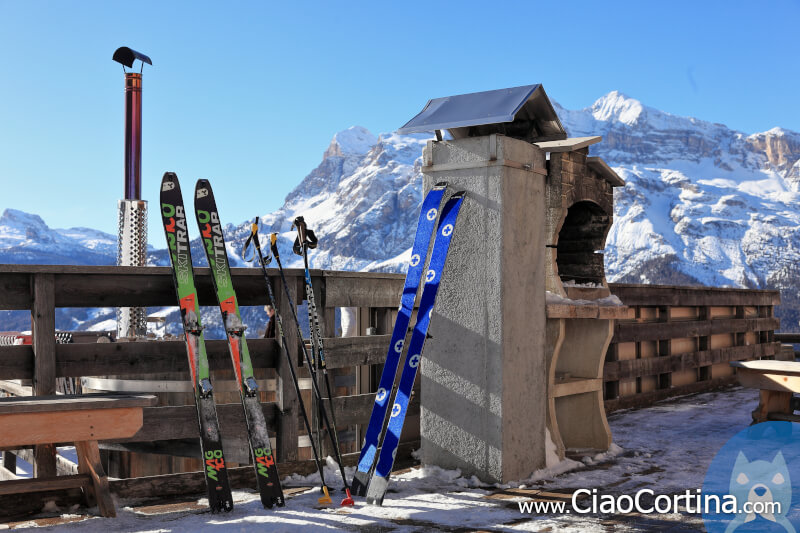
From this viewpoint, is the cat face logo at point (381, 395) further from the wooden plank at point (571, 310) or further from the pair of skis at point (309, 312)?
the wooden plank at point (571, 310)

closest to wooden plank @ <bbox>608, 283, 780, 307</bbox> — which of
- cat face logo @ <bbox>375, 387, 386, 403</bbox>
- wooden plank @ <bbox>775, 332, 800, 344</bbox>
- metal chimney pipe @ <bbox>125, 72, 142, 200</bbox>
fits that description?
wooden plank @ <bbox>775, 332, 800, 344</bbox>

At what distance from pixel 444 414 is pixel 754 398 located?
6051 millimetres

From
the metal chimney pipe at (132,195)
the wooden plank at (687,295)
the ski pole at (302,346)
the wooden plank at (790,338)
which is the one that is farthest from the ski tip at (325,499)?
the metal chimney pipe at (132,195)

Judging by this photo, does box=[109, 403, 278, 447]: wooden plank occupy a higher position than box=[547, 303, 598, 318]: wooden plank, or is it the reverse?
box=[547, 303, 598, 318]: wooden plank

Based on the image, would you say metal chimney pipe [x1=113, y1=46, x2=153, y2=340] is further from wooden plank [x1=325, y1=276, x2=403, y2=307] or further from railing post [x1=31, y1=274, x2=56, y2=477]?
railing post [x1=31, y1=274, x2=56, y2=477]

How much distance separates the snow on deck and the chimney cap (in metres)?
23.0

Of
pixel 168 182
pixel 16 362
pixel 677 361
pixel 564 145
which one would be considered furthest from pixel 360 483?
pixel 677 361

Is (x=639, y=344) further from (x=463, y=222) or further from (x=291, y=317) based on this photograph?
(x=291, y=317)

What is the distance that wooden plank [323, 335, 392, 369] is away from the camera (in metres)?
5.59

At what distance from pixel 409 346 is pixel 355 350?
0.90 metres

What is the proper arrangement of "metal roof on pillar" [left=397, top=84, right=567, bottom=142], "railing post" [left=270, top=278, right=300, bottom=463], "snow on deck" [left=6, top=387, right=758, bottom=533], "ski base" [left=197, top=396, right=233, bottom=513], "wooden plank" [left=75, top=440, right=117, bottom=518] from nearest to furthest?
"snow on deck" [left=6, top=387, right=758, bottom=533], "wooden plank" [left=75, top=440, right=117, bottom=518], "ski base" [left=197, top=396, right=233, bottom=513], "railing post" [left=270, top=278, right=300, bottom=463], "metal roof on pillar" [left=397, top=84, right=567, bottom=142]

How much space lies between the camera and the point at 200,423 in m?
4.48

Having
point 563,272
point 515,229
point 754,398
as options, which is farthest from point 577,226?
point 754,398

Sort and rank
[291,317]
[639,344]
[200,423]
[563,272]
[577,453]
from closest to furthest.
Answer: [200,423] → [291,317] → [577,453] → [563,272] → [639,344]
